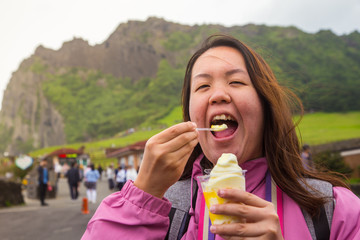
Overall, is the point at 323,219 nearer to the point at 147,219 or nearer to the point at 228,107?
the point at 228,107

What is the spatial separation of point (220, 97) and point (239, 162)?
1.27ft

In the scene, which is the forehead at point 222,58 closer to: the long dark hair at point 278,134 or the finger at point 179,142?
the long dark hair at point 278,134

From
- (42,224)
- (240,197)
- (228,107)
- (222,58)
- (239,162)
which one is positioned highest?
Answer: (222,58)

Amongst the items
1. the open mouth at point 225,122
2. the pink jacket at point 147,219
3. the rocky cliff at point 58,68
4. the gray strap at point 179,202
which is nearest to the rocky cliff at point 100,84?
the rocky cliff at point 58,68

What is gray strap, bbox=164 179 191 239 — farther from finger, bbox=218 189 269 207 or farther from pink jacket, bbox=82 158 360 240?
finger, bbox=218 189 269 207

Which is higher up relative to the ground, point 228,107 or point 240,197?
point 228,107

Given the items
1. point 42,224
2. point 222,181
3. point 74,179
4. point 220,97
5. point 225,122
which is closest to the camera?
point 222,181

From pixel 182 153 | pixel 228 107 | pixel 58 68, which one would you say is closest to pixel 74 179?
pixel 228 107

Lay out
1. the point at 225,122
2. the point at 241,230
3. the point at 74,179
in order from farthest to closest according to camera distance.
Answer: the point at 74,179 < the point at 225,122 < the point at 241,230

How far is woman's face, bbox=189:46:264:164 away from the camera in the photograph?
5.80ft

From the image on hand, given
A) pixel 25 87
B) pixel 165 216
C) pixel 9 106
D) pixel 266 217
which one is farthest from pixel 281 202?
pixel 9 106

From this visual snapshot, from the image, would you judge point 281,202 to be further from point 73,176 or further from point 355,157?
point 355,157

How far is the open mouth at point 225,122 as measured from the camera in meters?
1.79

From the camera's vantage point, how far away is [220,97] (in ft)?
5.73
